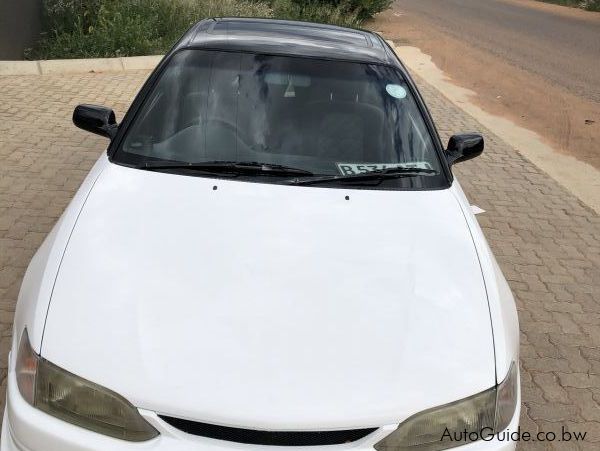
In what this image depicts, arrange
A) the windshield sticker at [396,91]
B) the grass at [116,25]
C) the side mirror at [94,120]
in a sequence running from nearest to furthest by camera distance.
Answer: the windshield sticker at [396,91]
the side mirror at [94,120]
the grass at [116,25]

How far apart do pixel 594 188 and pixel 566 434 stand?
4.71 meters

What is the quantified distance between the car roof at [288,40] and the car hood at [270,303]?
38.0 inches

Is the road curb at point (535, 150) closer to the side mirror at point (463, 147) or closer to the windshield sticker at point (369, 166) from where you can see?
the side mirror at point (463, 147)

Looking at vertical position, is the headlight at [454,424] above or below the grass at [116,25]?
Answer: above

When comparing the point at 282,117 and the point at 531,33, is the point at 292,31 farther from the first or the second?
the point at 531,33

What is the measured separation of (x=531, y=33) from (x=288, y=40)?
19.7 meters

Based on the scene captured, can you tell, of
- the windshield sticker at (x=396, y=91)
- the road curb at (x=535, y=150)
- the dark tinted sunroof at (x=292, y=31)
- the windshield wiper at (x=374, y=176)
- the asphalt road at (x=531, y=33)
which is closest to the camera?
the windshield wiper at (x=374, y=176)

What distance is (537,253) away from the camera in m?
5.42

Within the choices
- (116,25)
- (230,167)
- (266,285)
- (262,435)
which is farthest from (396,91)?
(116,25)

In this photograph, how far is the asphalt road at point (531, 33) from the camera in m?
14.7

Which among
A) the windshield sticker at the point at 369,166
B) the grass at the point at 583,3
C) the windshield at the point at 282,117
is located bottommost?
the grass at the point at 583,3

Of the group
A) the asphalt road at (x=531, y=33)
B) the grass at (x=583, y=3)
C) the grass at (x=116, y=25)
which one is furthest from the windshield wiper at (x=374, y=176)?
the grass at (x=583, y=3)

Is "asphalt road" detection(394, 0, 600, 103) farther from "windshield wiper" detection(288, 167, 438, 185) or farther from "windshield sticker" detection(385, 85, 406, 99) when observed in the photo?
"windshield wiper" detection(288, 167, 438, 185)

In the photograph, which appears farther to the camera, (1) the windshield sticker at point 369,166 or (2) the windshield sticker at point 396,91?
(2) the windshield sticker at point 396,91
